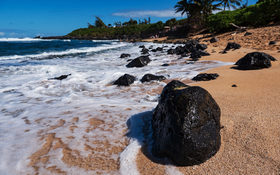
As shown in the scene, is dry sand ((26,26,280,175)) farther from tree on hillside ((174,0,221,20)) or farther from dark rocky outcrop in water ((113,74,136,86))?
tree on hillside ((174,0,221,20))

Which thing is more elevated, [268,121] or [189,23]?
[189,23]

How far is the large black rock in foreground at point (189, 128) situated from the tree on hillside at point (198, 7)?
26.4 meters

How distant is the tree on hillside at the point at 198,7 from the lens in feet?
81.6

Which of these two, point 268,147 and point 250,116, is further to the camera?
point 250,116

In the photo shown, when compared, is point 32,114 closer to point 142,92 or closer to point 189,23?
point 142,92

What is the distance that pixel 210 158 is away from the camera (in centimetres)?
166

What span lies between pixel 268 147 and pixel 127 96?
260 cm

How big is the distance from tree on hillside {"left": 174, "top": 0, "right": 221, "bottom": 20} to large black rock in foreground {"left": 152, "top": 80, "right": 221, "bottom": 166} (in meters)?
26.4

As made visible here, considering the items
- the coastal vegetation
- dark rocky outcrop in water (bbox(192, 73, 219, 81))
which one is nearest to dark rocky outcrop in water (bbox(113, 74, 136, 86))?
dark rocky outcrop in water (bbox(192, 73, 219, 81))

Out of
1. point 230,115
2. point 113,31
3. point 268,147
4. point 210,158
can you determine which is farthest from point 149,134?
point 113,31

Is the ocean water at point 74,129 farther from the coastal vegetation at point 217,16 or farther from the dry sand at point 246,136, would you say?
the coastal vegetation at point 217,16

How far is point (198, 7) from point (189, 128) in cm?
2795

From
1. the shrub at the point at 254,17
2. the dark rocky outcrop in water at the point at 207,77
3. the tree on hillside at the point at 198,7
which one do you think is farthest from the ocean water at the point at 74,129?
the tree on hillside at the point at 198,7

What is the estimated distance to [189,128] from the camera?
158 cm
